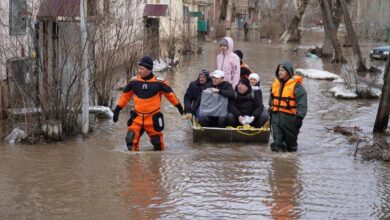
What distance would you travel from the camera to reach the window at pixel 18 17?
10445 millimetres

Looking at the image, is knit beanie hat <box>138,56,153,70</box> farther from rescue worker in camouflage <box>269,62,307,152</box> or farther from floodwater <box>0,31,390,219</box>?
rescue worker in camouflage <box>269,62,307,152</box>

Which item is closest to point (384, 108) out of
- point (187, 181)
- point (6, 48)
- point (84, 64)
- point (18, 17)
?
point (187, 181)

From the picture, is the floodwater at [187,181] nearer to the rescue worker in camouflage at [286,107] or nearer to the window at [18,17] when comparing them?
the rescue worker in camouflage at [286,107]

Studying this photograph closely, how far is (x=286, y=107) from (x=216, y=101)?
1.51 m

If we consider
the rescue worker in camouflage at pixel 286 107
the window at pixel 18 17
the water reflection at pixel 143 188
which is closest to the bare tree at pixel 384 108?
the rescue worker in camouflage at pixel 286 107

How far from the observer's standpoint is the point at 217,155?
9.33 metres

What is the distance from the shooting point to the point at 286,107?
367 inches

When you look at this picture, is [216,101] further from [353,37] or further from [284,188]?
[353,37]

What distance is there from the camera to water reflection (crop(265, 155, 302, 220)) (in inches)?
253

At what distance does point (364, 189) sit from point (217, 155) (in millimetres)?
2553

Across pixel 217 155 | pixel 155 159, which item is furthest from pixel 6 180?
pixel 217 155

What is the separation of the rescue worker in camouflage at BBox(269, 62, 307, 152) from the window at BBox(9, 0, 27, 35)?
4.34 m

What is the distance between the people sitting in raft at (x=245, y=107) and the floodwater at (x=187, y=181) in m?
0.55

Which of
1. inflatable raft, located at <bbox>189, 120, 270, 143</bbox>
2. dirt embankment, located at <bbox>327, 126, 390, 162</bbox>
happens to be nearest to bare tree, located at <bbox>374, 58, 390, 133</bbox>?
dirt embankment, located at <bbox>327, 126, 390, 162</bbox>
